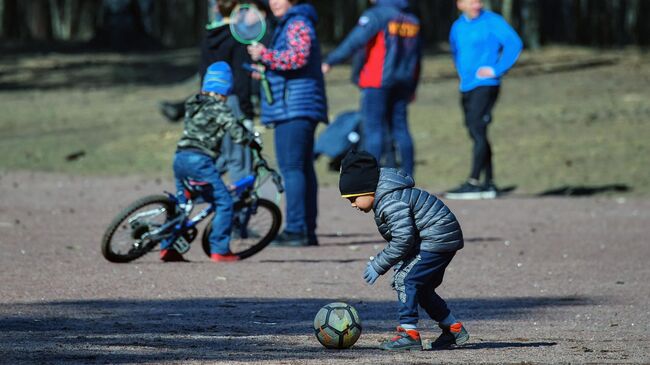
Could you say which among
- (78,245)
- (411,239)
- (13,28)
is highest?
(411,239)

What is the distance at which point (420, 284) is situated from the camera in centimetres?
752

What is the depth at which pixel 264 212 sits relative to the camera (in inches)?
468

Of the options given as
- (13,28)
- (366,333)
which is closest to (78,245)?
(366,333)

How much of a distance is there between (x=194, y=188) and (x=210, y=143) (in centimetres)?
37

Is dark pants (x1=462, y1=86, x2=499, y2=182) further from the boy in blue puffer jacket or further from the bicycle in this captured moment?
the boy in blue puffer jacket

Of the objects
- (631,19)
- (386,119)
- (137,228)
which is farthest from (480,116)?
(631,19)

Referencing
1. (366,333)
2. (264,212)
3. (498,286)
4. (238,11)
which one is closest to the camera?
(366,333)

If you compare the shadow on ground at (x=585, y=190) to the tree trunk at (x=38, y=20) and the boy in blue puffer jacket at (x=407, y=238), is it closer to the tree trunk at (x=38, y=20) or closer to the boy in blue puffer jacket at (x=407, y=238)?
the boy in blue puffer jacket at (x=407, y=238)

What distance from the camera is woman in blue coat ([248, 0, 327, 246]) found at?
12.1m

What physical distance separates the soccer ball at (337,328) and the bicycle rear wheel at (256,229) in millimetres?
4183

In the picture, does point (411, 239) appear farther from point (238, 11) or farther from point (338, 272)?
point (238, 11)

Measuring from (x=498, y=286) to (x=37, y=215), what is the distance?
19.6ft

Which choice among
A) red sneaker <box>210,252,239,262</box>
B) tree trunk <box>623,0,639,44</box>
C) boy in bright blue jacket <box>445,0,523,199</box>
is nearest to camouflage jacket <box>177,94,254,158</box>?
red sneaker <box>210,252,239,262</box>

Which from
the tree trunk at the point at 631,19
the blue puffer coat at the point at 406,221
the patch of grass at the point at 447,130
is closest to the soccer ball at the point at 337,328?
the blue puffer coat at the point at 406,221
